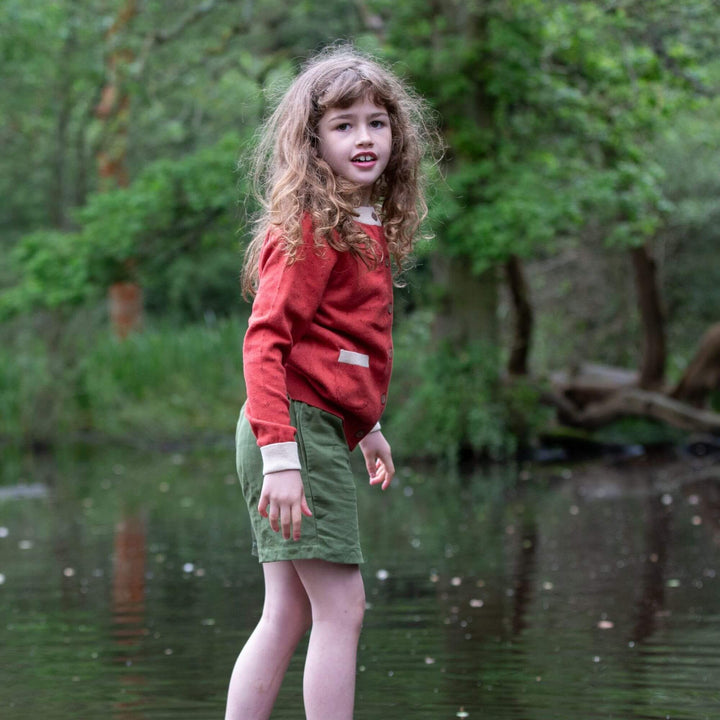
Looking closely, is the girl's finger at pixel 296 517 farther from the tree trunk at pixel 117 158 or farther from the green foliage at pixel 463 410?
the tree trunk at pixel 117 158

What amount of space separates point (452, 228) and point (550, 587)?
7.56 m

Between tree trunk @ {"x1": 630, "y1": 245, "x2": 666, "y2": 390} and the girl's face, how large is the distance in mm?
12791

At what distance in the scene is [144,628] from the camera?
18.0ft

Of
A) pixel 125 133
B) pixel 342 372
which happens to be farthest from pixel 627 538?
pixel 125 133

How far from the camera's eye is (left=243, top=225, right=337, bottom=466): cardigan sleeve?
2.81 meters

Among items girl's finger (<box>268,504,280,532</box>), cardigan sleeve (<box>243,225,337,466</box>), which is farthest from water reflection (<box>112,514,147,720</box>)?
cardigan sleeve (<box>243,225,337,466</box>)

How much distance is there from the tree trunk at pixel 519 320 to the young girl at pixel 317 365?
484 inches

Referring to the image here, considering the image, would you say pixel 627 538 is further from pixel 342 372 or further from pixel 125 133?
pixel 125 133

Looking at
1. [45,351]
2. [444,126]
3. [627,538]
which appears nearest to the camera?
[627,538]

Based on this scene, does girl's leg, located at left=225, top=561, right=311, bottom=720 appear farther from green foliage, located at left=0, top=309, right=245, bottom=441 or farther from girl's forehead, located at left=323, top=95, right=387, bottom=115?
green foliage, located at left=0, top=309, right=245, bottom=441

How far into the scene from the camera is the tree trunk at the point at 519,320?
15.6 m

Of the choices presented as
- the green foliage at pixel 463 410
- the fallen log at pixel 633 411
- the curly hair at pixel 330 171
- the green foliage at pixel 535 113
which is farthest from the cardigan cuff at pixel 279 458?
the fallen log at pixel 633 411

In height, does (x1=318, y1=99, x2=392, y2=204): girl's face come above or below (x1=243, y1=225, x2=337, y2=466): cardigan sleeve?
above

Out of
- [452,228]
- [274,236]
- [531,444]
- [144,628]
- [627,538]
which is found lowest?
[531,444]
